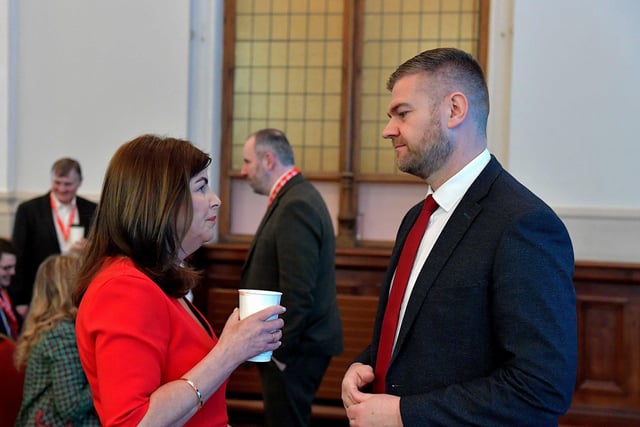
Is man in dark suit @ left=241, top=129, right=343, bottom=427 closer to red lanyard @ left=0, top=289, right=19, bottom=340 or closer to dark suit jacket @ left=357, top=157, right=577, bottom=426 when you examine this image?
red lanyard @ left=0, top=289, right=19, bottom=340

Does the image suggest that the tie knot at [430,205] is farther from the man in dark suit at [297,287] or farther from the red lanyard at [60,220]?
the red lanyard at [60,220]

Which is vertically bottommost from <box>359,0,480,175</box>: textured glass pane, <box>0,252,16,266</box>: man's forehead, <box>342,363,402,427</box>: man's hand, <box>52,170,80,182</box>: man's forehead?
<box>0,252,16,266</box>: man's forehead

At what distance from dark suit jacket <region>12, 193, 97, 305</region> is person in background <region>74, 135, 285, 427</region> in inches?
118

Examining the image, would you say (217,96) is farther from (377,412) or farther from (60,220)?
(377,412)

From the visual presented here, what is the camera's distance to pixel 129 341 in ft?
4.86

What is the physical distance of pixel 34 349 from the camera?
249 centimetres

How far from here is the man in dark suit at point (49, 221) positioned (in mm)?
4484

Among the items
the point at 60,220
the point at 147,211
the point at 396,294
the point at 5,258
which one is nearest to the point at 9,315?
the point at 5,258

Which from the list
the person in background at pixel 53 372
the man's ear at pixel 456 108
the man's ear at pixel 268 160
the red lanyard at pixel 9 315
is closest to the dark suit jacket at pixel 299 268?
the man's ear at pixel 268 160

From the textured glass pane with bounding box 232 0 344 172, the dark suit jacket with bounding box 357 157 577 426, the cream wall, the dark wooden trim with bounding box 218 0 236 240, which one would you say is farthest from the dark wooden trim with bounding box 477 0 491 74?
the dark suit jacket with bounding box 357 157 577 426

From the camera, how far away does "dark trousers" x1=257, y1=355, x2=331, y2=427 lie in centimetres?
337

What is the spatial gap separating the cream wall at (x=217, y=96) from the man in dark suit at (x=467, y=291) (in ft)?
9.69

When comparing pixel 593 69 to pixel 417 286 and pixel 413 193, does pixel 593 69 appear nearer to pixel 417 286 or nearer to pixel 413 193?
pixel 413 193

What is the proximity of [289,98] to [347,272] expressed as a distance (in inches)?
53.9
